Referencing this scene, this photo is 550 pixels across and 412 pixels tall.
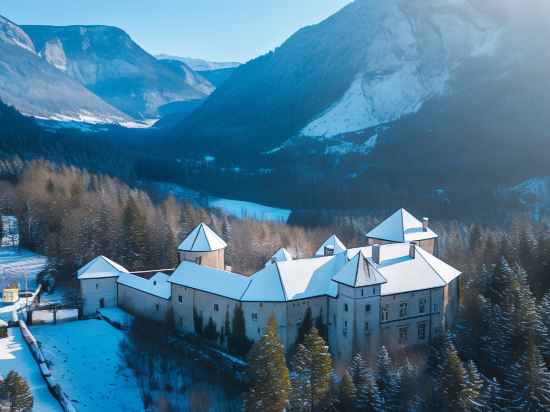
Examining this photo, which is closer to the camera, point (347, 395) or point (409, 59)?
point (347, 395)

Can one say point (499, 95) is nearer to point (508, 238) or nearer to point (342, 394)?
point (508, 238)

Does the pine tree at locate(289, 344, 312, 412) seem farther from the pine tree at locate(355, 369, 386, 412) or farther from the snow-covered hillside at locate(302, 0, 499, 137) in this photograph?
the snow-covered hillside at locate(302, 0, 499, 137)

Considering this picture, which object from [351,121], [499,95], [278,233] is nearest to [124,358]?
[278,233]

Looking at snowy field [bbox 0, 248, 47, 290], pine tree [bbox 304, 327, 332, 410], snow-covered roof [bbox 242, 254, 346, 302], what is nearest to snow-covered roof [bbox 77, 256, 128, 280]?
snowy field [bbox 0, 248, 47, 290]

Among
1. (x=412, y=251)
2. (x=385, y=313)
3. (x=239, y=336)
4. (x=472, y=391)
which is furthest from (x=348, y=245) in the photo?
(x=472, y=391)

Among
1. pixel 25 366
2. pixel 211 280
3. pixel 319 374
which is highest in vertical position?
pixel 211 280

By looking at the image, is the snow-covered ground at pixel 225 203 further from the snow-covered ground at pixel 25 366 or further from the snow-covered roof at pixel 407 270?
the snow-covered ground at pixel 25 366

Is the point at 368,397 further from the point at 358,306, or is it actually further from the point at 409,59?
the point at 409,59
